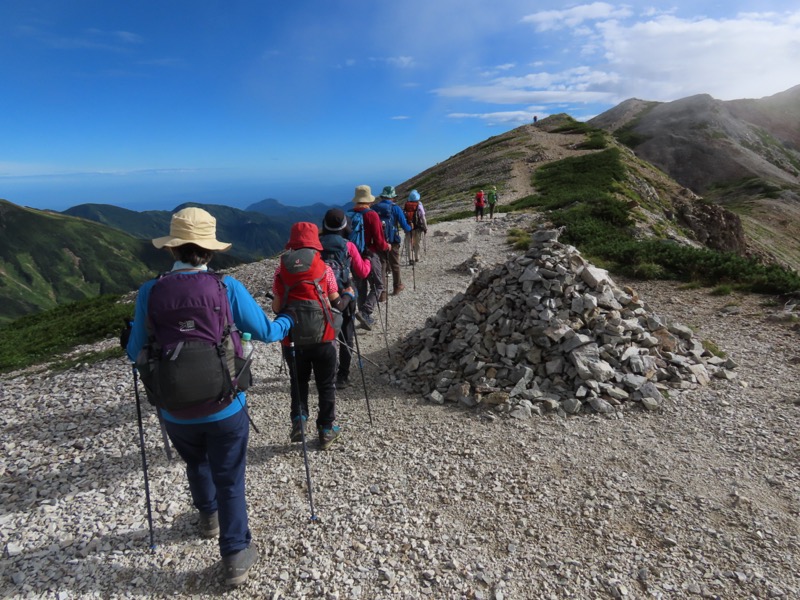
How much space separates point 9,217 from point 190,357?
219829 mm

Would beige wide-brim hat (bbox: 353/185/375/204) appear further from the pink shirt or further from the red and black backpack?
the red and black backpack

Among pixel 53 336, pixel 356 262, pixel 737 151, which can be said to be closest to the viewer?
pixel 356 262

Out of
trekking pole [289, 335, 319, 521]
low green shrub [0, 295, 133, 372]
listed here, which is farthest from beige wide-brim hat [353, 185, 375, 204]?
low green shrub [0, 295, 133, 372]

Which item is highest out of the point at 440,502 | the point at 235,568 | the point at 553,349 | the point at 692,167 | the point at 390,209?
the point at 692,167

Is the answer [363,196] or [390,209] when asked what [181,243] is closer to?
[363,196]

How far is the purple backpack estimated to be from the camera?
12.0ft

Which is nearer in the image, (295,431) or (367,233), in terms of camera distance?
(295,431)

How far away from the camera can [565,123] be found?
87.6m

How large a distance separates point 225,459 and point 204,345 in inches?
47.3

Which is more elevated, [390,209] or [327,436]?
[390,209]

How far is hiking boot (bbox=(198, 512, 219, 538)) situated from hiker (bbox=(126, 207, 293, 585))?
22.3 inches

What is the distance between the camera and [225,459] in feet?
13.8

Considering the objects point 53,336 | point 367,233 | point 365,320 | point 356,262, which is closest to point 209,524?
point 356,262

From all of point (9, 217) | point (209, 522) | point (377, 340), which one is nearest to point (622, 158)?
point (377, 340)
